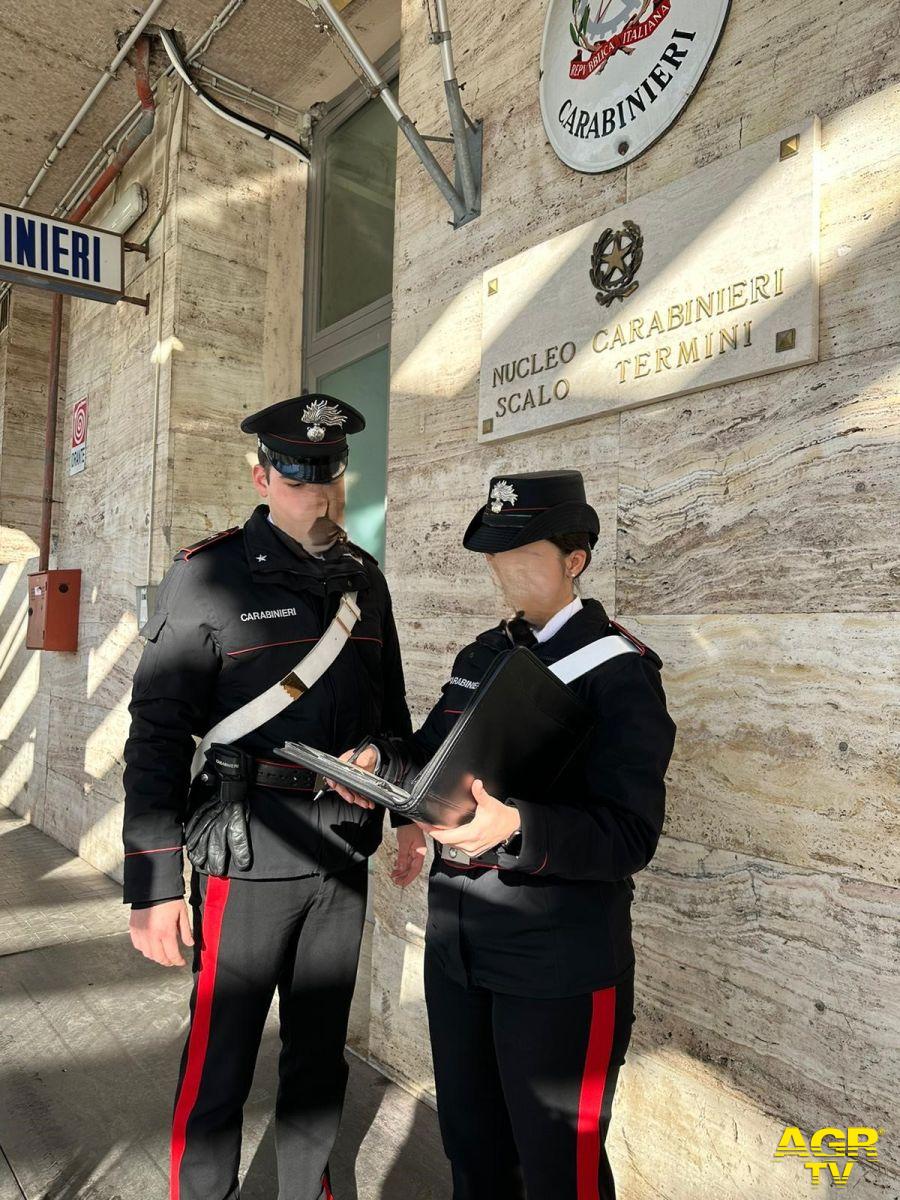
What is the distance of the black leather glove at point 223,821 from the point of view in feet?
5.80

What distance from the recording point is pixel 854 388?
5.52ft

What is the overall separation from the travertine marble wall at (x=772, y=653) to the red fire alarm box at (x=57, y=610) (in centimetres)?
409

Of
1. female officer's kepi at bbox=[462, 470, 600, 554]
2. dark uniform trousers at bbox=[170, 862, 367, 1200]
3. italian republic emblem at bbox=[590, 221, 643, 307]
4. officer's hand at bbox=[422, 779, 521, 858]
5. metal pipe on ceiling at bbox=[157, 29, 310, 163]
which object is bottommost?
dark uniform trousers at bbox=[170, 862, 367, 1200]

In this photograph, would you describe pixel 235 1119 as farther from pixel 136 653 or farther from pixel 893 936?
pixel 136 653

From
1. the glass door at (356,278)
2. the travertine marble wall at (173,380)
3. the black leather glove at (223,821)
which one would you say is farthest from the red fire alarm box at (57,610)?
the black leather glove at (223,821)

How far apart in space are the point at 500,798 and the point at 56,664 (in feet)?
17.3

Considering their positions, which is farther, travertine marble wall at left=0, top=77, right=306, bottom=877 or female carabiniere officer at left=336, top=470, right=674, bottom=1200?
travertine marble wall at left=0, top=77, right=306, bottom=877

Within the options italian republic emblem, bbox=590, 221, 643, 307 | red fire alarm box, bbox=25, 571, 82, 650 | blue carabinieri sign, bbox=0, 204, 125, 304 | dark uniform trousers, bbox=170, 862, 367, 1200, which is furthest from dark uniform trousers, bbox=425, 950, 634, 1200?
red fire alarm box, bbox=25, 571, 82, 650

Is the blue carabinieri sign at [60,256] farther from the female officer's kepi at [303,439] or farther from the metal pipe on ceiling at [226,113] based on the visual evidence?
the female officer's kepi at [303,439]

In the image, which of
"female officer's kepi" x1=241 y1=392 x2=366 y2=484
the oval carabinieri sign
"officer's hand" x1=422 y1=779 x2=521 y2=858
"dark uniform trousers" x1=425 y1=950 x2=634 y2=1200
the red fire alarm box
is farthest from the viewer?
the red fire alarm box

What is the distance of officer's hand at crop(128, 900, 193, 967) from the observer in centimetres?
175

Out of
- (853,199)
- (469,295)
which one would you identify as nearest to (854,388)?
(853,199)

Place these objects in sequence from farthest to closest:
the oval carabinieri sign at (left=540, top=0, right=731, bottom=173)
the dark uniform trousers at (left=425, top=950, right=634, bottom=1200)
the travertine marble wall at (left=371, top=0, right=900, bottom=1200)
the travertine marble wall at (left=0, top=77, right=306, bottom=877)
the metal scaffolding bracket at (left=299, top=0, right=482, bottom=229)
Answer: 1. the travertine marble wall at (left=0, top=77, right=306, bottom=877)
2. the metal scaffolding bracket at (left=299, top=0, right=482, bottom=229)
3. the oval carabinieri sign at (left=540, top=0, right=731, bottom=173)
4. the travertine marble wall at (left=371, top=0, right=900, bottom=1200)
5. the dark uniform trousers at (left=425, top=950, right=634, bottom=1200)

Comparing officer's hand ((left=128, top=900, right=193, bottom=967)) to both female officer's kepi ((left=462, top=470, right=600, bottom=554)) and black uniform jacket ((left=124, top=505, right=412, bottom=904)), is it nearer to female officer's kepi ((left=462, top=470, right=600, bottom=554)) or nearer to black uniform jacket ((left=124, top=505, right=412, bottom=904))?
black uniform jacket ((left=124, top=505, right=412, bottom=904))
